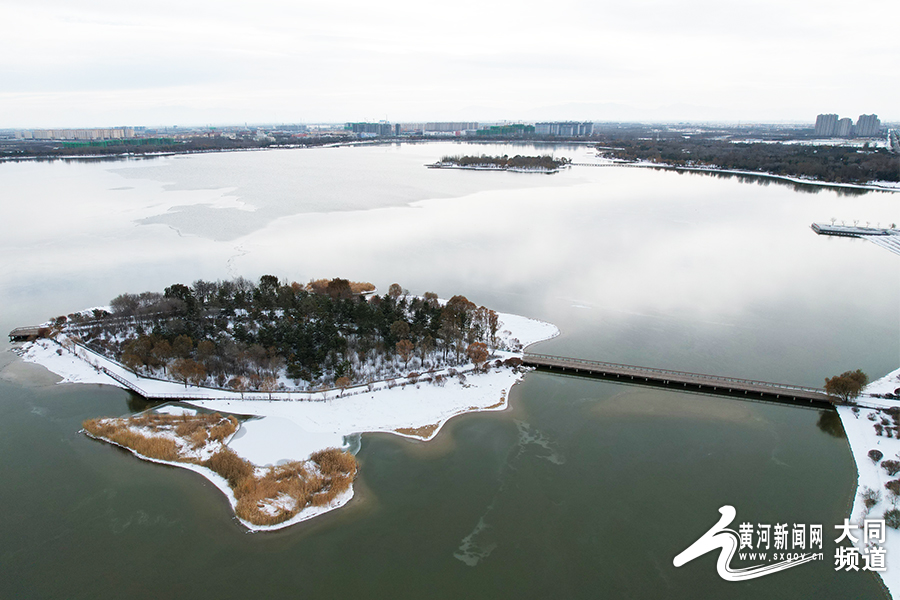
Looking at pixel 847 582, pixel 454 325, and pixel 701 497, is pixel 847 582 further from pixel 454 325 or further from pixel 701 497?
pixel 454 325

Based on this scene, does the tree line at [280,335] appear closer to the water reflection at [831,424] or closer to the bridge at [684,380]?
the bridge at [684,380]

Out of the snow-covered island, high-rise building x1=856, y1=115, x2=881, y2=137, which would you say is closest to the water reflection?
the snow-covered island

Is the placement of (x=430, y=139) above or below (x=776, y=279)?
above

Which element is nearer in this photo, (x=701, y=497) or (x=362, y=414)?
(x=701, y=497)

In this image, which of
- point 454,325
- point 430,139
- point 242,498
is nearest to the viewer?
point 242,498

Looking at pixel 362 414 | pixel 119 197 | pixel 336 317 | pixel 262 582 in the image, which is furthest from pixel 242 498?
pixel 119 197

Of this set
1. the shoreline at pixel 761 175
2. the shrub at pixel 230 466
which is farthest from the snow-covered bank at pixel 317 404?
the shoreline at pixel 761 175

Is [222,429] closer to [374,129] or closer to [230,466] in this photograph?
[230,466]

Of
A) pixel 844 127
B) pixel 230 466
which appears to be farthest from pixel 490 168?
pixel 844 127
